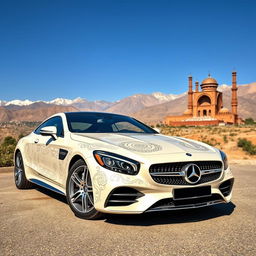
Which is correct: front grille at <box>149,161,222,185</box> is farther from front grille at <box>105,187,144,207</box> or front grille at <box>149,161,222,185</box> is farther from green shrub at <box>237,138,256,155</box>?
green shrub at <box>237,138,256,155</box>

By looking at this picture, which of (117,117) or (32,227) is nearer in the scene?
(32,227)

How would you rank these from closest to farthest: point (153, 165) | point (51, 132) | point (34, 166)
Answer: point (153, 165)
point (51, 132)
point (34, 166)

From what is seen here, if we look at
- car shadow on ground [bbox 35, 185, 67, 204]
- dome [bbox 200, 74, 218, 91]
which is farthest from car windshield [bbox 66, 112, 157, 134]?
dome [bbox 200, 74, 218, 91]

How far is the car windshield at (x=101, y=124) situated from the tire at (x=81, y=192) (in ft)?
2.98

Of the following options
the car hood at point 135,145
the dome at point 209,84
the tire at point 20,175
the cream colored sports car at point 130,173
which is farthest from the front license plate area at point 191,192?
the dome at point 209,84

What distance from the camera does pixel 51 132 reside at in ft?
15.2

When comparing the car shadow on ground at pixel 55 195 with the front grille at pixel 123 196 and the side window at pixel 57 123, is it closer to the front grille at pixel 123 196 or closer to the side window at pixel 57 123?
the side window at pixel 57 123

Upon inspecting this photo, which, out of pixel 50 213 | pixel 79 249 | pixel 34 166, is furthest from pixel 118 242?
pixel 34 166

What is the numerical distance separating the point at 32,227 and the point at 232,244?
2.20 m

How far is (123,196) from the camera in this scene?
3.39m

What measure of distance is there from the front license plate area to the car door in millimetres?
1665

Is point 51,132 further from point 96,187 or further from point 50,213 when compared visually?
point 96,187

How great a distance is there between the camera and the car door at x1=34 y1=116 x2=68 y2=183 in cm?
445

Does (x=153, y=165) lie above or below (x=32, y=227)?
above
